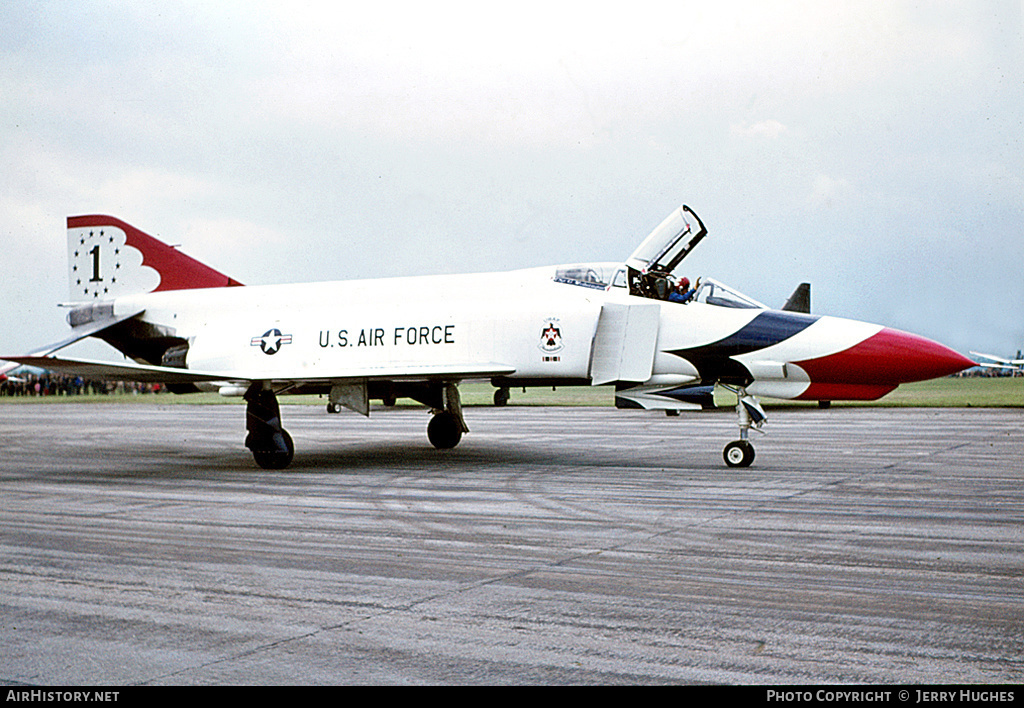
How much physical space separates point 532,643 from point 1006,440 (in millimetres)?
13429

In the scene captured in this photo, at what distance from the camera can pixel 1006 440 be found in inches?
599

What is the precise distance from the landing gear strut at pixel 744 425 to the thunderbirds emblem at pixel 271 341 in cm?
636

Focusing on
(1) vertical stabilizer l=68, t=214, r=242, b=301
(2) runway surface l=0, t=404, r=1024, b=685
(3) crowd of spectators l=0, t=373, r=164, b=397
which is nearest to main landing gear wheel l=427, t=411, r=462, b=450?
(2) runway surface l=0, t=404, r=1024, b=685

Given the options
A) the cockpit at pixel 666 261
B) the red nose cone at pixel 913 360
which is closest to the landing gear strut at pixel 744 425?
the cockpit at pixel 666 261

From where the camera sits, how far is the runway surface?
→ 13.4 ft

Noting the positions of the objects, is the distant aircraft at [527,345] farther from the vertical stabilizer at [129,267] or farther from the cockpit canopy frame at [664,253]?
the vertical stabilizer at [129,267]

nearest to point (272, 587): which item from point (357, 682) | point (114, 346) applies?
point (357, 682)

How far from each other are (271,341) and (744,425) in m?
6.81

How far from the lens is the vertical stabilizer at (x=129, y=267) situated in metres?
16.0

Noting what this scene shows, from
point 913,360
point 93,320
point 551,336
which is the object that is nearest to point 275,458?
point 551,336

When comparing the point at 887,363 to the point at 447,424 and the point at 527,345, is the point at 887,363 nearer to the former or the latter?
the point at 527,345

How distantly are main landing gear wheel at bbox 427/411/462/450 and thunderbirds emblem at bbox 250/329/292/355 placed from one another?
107 inches

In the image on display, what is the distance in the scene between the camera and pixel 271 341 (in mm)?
13781
